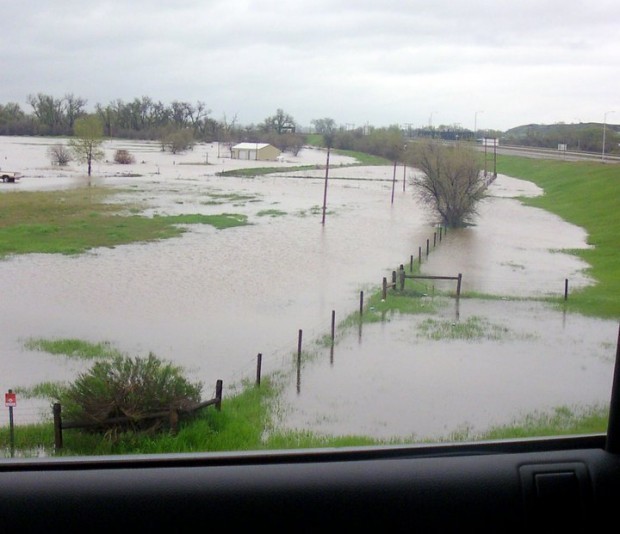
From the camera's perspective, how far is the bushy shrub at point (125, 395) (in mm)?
3465

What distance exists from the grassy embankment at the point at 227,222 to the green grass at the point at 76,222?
0.02 m

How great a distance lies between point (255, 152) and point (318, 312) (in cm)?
387

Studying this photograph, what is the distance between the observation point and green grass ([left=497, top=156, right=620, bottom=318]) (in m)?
7.87

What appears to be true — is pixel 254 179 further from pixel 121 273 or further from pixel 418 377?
pixel 418 377

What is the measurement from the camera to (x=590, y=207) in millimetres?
14219

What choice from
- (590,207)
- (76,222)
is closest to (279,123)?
(76,222)

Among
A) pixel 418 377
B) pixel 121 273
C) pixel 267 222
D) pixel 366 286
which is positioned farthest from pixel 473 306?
pixel 267 222

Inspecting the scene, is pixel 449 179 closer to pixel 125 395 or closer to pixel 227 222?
pixel 227 222

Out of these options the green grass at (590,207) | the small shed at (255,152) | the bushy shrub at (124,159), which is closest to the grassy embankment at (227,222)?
the green grass at (590,207)

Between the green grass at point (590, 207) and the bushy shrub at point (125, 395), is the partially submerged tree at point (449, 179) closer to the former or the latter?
the green grass at point (590, 207)

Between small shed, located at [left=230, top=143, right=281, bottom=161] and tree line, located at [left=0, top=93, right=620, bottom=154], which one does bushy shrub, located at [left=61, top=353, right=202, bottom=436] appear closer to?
tree line, located at [left=0, top=93, right=620, bottom=154]

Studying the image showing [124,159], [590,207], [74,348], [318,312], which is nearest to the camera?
[74,348]

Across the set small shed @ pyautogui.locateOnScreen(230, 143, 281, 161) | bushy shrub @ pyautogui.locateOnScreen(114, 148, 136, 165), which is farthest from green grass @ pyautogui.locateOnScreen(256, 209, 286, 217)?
small shed @ pyautogui.locateOnScreen(230, 143, 281, 161)

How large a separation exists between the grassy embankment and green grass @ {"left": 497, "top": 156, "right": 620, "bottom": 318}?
0.05 ft
